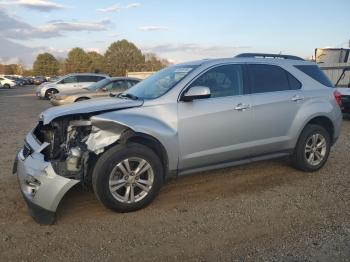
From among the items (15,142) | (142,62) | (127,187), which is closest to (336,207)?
(127,187)

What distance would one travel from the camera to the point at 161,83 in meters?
5.35

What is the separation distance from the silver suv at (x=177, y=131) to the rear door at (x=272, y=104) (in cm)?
1

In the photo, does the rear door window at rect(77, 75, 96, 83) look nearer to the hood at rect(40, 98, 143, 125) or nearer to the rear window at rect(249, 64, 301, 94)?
the rear window at rect(249, 64, 301, 94)

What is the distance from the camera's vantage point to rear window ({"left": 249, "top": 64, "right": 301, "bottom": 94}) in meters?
5.54

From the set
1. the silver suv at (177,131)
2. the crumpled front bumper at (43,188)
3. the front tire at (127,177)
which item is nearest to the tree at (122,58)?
the silver suv at (177,131)

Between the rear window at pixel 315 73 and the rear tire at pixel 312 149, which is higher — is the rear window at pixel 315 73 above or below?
above

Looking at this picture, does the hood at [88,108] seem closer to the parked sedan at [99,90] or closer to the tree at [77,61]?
the parked sedan at [99,90]

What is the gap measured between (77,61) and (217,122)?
87104mm

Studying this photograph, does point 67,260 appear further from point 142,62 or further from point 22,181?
point 142,62

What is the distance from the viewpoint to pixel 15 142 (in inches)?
343

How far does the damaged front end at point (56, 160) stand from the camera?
4.11 metres

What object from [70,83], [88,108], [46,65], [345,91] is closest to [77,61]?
[46,65]

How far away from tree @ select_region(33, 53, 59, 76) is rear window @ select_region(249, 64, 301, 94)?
9708 cm

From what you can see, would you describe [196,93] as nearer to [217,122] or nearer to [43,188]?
[217,122]
